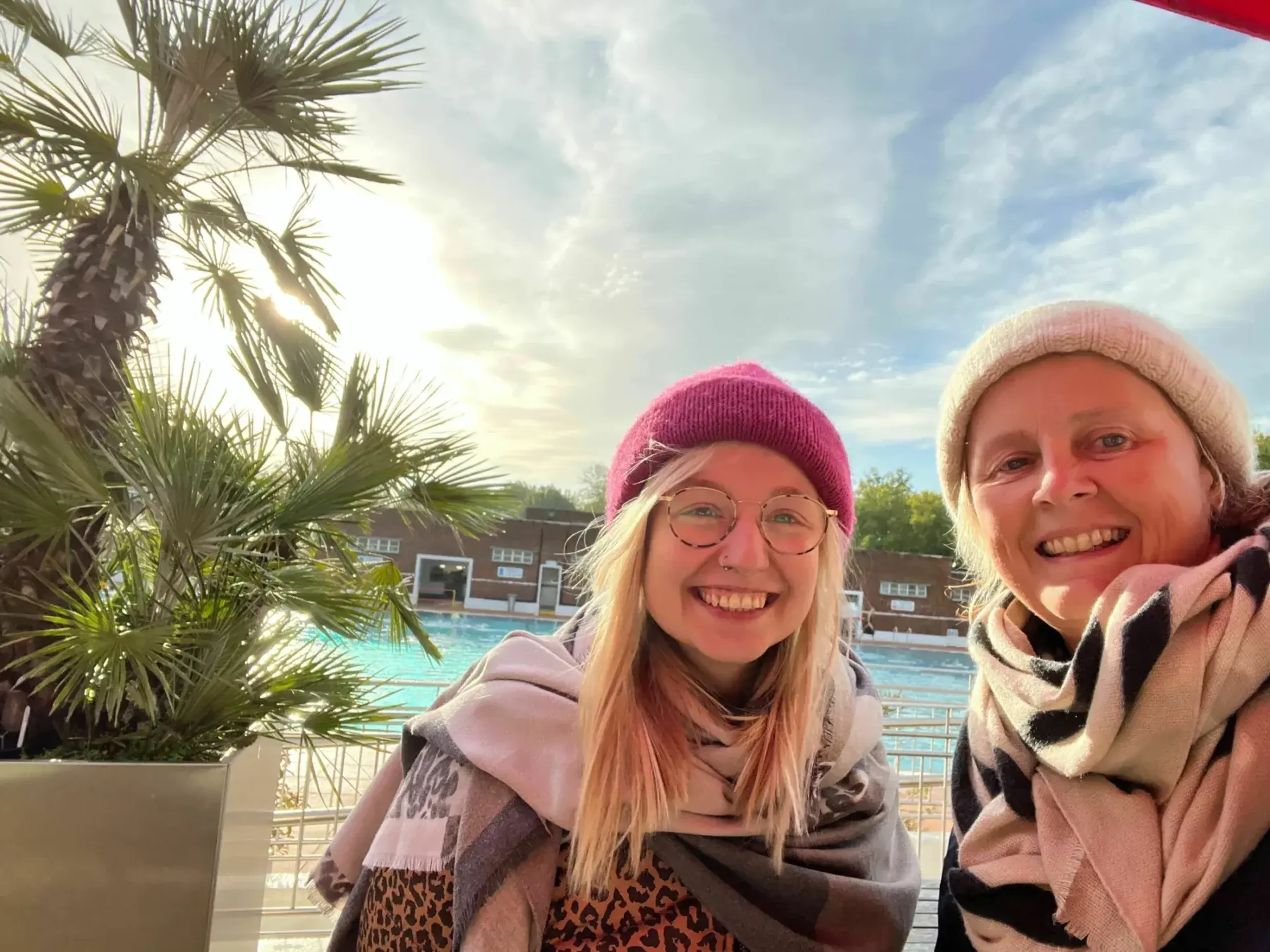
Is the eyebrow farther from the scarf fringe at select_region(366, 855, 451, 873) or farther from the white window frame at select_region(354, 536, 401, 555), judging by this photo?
the white window frame at select_region(354, 536, 401, 555)

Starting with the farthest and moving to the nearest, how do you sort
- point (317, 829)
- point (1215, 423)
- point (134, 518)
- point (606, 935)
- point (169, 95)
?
point (317, 829) → point (169, 95) → point (134, 518) → point (606, 935) → point (1215, 423)

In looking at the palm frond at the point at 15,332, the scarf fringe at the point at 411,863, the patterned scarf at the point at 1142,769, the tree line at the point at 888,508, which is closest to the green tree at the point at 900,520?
the tree line at the point at 888,508

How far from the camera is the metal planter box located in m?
1.65

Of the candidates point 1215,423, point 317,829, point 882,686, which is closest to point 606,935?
point 1215,423

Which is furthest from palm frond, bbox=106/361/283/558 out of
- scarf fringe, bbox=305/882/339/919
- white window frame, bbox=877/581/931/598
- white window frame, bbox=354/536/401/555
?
white window frame, bbox=877/581/931/598

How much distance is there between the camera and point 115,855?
1694 millimetres

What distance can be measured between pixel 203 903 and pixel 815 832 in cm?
149

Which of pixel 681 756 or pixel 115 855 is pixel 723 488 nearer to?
pixel 681 756

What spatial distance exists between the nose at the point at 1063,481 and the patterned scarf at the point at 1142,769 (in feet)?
0.39

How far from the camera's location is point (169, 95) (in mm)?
2328

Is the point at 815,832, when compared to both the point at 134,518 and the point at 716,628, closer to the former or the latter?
the point at 716,628

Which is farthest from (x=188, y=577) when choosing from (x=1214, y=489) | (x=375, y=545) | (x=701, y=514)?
(x=1214, y=489)

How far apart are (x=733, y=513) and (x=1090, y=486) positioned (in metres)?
0.50

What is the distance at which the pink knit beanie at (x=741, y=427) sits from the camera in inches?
47.7
